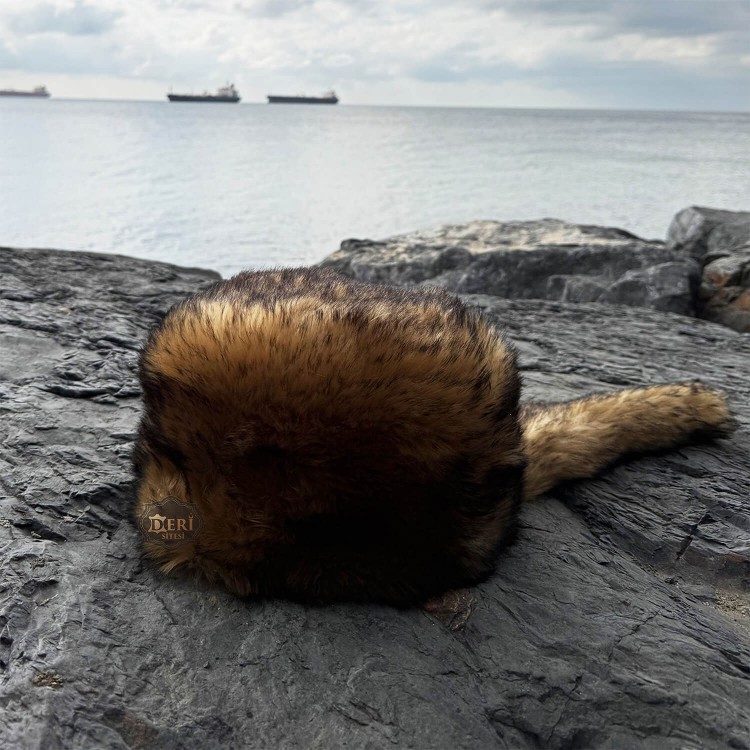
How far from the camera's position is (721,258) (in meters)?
5.61

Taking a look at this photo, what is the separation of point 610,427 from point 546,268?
333 centimetres

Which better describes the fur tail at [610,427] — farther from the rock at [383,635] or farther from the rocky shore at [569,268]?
the rocky shore at [569,268]

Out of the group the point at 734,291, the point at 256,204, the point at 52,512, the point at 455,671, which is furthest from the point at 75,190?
the point at 455,671

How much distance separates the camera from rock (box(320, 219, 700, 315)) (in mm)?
5156

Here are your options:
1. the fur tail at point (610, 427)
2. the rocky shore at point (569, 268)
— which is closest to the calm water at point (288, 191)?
the rocky shore at point (569, 268)

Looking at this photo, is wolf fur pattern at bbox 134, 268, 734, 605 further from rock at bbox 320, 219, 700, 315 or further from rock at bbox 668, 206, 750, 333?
rock at bbox 668, 206, 750, 333

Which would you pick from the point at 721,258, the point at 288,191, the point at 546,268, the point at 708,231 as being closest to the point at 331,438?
the point at 546,268

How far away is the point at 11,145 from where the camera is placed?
1811 cm

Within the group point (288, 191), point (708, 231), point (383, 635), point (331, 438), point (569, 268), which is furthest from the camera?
point (288, 191)

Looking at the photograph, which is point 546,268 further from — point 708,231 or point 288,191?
point 288,191

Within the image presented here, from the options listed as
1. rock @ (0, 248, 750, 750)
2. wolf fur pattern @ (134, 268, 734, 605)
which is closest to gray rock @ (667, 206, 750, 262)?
rock @ (0, 248, 750, 750)

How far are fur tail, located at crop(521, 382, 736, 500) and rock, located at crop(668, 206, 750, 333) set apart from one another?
9.57 ft

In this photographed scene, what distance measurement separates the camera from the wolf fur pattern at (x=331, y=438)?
149cm

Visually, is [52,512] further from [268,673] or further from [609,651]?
[609,651]
